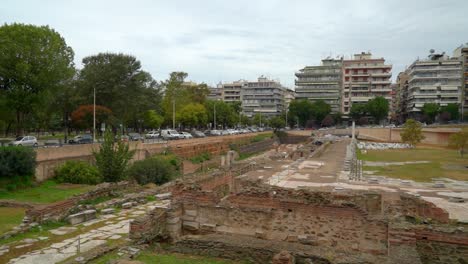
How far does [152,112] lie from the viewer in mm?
Answer: 62312

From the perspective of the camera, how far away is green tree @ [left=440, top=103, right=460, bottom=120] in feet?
322

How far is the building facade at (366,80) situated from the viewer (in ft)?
373

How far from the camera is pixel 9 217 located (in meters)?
15.1

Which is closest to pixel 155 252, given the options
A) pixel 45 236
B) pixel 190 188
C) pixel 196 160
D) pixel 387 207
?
pixel 190 188

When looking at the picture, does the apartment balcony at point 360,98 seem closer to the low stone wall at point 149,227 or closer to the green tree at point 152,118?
the green tree at point 152,118

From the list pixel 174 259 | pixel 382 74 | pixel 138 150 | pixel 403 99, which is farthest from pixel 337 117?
pixel 174 259

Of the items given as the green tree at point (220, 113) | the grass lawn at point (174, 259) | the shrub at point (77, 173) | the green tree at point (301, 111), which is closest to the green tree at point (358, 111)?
the green tree at point (301, 111)

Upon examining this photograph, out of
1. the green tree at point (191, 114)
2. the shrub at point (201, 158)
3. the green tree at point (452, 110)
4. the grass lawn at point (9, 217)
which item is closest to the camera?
the grass lawn at point (9, 217)

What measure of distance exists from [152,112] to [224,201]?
5037cm

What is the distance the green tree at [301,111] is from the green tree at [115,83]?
64327mm

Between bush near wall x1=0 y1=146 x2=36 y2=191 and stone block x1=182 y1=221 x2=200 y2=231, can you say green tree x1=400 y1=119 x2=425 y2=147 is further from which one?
stone block x1=182 y1=221 x2=200 y2=231

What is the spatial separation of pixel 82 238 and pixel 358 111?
103m

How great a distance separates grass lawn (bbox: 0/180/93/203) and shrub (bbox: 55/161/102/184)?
0.74m

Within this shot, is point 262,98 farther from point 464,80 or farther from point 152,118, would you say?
point 152,118
